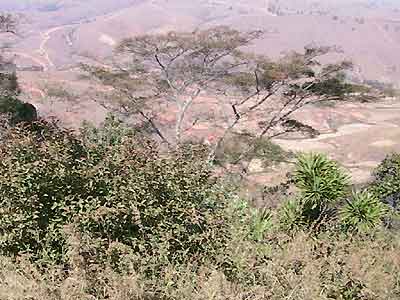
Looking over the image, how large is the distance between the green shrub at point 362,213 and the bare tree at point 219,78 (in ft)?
26.5

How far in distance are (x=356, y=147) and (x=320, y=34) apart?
135 ft

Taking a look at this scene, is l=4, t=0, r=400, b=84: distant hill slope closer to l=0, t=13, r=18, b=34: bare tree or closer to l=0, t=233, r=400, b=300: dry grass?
l=0, t=13, r=18, b=34: bare tree

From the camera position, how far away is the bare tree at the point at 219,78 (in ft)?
49.8

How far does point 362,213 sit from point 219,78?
9467 millimetres

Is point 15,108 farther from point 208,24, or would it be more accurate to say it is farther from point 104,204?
point 208,24

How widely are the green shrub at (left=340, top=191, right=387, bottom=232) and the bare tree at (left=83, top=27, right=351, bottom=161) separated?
26.5 ft

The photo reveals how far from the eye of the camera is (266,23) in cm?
7838

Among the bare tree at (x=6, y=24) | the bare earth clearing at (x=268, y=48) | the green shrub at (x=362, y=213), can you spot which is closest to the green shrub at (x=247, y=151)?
the bare earth clearing at (x=268, y=48)

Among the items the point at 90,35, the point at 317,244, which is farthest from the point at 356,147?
the point at 90,35

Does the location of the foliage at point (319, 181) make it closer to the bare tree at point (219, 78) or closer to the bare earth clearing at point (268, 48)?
the bare earth clearing at point (268, 48)

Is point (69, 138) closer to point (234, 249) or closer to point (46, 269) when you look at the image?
point (46, 269)

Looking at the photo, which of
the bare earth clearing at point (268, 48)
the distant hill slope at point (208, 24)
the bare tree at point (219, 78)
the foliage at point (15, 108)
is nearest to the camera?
the foliage at point (15, 108)

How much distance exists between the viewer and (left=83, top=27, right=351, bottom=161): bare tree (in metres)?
15.2

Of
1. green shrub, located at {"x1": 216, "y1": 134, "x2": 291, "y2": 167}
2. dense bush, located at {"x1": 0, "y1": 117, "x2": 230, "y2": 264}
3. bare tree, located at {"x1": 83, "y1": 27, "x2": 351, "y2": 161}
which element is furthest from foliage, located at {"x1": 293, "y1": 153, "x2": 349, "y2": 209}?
green shrub, located at {"x1": 216, "y1": 134, "x2": 291, "y2": 167}
